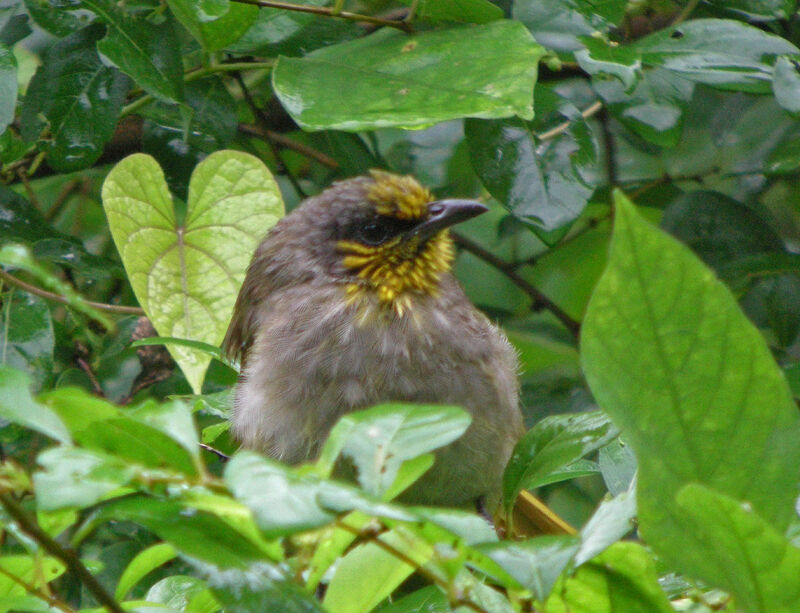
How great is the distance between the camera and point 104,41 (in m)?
2.32

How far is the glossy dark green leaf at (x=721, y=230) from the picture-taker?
3107mm

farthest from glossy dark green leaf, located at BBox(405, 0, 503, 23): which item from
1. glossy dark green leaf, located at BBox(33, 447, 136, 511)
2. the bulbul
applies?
glossy dark green leaf, located at BBox(33, 447, 136, 511)

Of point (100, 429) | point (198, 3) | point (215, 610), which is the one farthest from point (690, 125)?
point (100, 429)

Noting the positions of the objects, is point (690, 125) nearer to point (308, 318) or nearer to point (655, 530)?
point (308, 318)

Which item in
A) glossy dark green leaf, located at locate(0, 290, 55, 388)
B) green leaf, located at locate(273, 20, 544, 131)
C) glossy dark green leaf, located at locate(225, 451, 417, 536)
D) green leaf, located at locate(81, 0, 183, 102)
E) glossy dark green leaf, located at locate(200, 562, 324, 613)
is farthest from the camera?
glossy dark green leaf, located at locate(0, 290, 55, 388)

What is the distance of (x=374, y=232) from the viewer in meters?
2.86

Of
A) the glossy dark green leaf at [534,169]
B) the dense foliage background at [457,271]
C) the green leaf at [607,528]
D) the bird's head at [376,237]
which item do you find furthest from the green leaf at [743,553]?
the bird's head at [376,237]

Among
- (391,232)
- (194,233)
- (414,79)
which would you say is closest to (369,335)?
(391,232)

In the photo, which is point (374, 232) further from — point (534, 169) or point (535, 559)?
point (535, 559)

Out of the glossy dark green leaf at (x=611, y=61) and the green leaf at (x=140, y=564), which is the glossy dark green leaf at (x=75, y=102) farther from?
the green leaf at (x=140, y=564)

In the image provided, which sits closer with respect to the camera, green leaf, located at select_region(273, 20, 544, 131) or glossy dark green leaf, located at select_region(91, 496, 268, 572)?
glossy dark green leaf, located at select_region(91, 496, 268, 572)

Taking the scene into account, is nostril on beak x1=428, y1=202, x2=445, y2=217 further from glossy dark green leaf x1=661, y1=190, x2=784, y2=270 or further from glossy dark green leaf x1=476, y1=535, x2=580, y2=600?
glossy dark green leaf x1=476, y1=535, x2=580, y2=600

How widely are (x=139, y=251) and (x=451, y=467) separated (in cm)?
93

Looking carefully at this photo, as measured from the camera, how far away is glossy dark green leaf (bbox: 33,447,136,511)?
88cm
